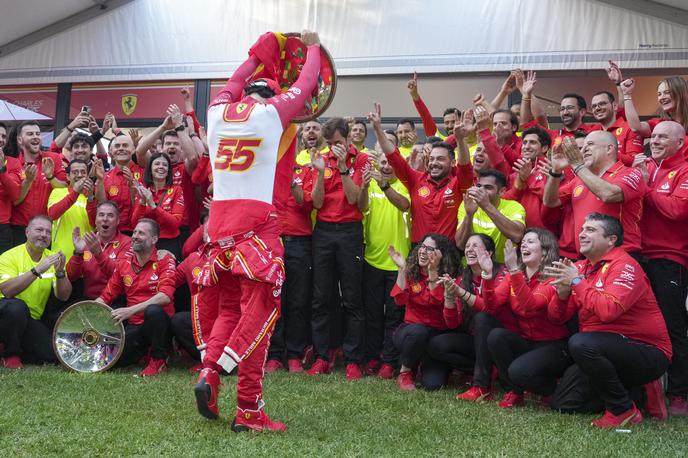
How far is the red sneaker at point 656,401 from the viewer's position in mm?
5547

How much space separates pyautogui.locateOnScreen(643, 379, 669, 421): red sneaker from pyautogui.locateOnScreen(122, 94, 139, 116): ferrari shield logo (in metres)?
9.96

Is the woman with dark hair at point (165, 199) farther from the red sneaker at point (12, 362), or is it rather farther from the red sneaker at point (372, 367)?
the red sneaker at point (372, 367)

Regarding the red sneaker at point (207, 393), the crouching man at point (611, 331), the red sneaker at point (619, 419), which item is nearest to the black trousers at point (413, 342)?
the crouching man at point (611, 331)

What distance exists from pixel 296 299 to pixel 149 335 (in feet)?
4.70

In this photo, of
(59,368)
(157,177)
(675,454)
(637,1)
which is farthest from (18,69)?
(675,454)

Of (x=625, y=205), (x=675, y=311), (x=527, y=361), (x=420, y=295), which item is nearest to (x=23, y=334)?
(x=420, y=295)

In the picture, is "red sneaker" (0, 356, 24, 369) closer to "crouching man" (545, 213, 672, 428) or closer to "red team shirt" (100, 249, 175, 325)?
"red team shirt" (100, 249, 175, 325)

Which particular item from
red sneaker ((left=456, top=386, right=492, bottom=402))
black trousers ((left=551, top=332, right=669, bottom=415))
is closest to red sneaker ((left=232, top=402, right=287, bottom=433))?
red sneaker ((left=456, top=386, right=492, bottom=402))

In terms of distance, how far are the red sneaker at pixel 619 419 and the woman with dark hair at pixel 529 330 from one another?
1.94 ft

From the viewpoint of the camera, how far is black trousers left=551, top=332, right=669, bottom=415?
208 inches

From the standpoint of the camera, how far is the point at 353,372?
700cm

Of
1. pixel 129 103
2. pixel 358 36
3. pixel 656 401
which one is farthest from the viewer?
pixel 129 103

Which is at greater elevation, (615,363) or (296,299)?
(615,363)

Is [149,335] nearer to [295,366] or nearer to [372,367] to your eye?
[295,366]
